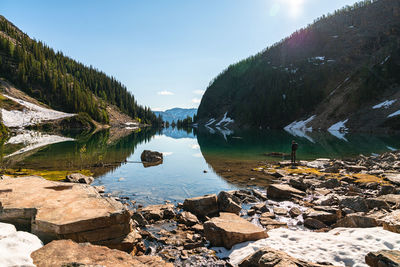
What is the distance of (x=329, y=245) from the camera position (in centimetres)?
829

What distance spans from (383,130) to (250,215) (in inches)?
3420

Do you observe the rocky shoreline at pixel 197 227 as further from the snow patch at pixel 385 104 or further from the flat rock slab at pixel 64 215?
the snow patch at pixel 385 104

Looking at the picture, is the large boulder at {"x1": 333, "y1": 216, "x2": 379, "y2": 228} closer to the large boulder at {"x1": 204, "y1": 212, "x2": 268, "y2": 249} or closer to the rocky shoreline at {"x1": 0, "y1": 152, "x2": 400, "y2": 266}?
the rocky shoreline at {"x1": 0, "y1": 152, "x2": 400, "y2": 266}

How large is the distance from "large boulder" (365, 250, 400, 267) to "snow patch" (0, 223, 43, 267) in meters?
8.88

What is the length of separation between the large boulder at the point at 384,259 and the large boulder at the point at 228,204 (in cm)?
732

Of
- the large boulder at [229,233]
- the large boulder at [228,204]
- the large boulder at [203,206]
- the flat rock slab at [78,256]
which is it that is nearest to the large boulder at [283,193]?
the large boulder at [228,204]

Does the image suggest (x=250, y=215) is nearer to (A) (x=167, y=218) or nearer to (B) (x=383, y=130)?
(A) (x=167, y=218)

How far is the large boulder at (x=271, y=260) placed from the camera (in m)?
6.69

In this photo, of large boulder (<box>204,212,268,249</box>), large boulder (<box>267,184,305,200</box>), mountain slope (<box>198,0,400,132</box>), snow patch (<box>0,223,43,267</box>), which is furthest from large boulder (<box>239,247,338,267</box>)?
mountain slope (<box>198,0,400,132</box>)

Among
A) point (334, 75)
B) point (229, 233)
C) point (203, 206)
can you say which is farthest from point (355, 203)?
point (334, 75)

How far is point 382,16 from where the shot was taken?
14662cm

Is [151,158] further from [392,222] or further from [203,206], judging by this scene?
[392,222]

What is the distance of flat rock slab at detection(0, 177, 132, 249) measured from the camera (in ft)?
24.9

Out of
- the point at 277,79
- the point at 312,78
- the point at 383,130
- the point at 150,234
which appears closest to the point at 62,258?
the point at 150,234
